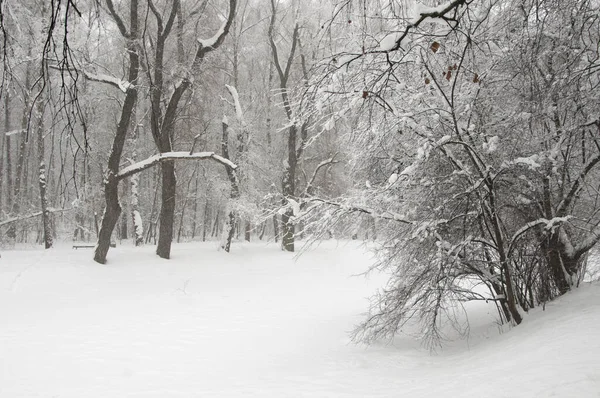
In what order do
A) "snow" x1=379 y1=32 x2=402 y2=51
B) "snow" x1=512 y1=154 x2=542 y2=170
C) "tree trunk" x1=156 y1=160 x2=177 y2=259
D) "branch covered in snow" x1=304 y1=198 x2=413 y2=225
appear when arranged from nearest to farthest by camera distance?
"snow" x1=379 y1=32 x2=402 y2=51, "snow" x1=512 y1=154 x2=542 y2=170, "branch covered in snow" x1=304 y1=198 x2=413 y2=225, "tree trunk" x1=156 y1=160 x2=177 y2=259

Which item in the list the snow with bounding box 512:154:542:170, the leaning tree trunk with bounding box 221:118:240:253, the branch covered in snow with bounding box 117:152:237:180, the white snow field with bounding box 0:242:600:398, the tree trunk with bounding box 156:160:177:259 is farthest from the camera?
the leaning tree trunk with bounding box 221:118:240:253

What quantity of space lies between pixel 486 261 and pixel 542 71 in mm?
2555

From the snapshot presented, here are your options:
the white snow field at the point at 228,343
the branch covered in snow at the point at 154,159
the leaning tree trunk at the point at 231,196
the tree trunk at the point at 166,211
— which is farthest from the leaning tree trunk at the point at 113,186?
the leaning tree trunk at the point at 231,196

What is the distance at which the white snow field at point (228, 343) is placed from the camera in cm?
396

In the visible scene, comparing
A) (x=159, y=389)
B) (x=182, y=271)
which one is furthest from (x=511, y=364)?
(x=182, y=271)

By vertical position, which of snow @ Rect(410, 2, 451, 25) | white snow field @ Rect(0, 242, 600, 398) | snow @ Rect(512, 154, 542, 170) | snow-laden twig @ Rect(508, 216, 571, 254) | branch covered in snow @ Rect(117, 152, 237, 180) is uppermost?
branch covered in snow @ Rect(117, 152, 237, 180)

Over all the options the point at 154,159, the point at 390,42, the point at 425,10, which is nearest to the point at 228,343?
the point at 390,42

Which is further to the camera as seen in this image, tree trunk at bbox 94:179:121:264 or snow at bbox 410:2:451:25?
tree trunk at bbox 94:179:121:264

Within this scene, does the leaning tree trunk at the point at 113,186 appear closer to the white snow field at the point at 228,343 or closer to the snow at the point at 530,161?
the white snow field at the point at 228,343

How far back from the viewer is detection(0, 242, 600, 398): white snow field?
13.0ft

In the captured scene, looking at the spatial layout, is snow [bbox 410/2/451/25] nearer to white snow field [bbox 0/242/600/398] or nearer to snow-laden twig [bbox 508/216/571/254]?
white snow field [bbox 0/242/600/398]

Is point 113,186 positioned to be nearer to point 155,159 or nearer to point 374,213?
point 155,159

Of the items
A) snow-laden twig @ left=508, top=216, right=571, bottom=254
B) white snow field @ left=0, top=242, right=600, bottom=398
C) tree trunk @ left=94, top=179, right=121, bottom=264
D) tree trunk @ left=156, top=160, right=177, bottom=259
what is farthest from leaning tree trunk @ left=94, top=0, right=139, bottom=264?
snow-laden twig @ left=508, top=216, right=571, bottom=254

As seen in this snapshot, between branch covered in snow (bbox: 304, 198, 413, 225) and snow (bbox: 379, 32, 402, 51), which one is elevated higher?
snow (bbox: 379, 32, 402, 51)
